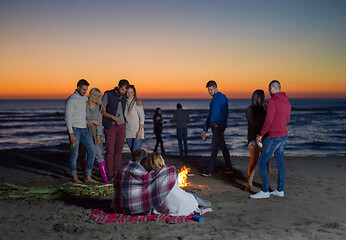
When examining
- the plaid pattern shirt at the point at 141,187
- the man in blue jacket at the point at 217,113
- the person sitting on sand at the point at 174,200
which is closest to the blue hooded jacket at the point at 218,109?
the man in blue jacket at the point at 217,113

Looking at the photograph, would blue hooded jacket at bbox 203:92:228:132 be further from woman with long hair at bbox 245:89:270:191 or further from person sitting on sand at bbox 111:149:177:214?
person sitting on sand at bbox 111:149:177:214

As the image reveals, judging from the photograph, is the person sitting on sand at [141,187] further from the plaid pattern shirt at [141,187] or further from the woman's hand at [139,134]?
the woman's hand at [139,134]

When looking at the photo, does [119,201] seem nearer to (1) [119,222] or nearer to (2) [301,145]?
(1) [119,222]

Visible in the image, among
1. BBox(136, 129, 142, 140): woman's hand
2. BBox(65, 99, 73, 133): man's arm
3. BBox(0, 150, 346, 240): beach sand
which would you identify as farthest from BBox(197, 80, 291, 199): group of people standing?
BBox(65, 99, 73, 133): man's arm

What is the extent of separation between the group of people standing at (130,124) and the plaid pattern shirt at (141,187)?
73.4 inches

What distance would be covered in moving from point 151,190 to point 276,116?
2376 millimetres

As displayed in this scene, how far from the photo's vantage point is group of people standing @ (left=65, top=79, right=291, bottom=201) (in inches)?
203

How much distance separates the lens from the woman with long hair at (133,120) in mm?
6711

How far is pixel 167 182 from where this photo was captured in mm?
4223

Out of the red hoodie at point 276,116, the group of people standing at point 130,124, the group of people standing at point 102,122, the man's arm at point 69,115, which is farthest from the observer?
the group of people standing at point 102,122

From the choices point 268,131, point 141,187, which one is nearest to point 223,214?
point 141,187

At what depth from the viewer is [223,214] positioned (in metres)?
4.60

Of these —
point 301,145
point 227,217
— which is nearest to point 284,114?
point 227,217

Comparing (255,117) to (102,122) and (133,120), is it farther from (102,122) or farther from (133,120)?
(102,122)
